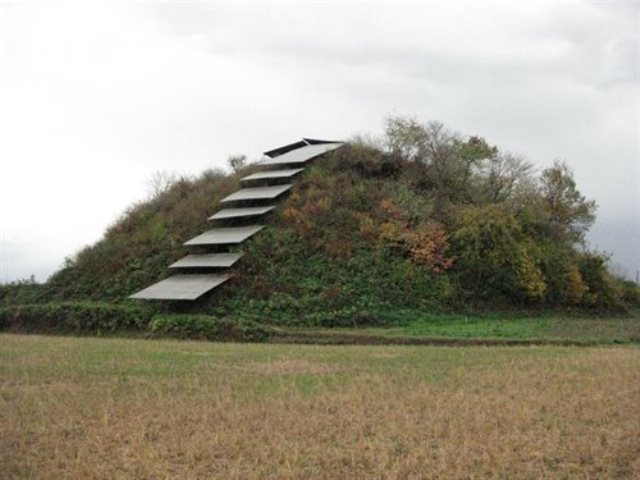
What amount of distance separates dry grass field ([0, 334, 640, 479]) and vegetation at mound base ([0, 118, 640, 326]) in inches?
459

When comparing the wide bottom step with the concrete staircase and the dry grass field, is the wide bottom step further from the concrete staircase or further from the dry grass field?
the dry grass field

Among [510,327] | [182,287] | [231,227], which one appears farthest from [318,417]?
[231,227]

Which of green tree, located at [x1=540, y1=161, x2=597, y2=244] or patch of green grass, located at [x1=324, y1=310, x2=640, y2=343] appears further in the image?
green tree, located at [x1=540, y1=161, x2=597, y2=244]

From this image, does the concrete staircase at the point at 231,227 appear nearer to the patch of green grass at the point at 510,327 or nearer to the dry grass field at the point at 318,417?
the patch of green grass at the point at 510,327

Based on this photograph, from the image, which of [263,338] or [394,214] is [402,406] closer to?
[263,338]

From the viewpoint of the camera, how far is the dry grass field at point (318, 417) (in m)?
8.14

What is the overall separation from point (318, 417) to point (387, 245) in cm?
2074

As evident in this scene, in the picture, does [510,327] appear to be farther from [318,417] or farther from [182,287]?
[318,417]

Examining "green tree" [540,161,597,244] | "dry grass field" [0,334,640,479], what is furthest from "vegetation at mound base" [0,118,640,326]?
"dry grass field" [0,334,640,479]

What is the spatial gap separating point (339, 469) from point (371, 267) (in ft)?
72.2

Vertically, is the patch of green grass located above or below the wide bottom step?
below

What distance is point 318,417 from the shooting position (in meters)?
10.4

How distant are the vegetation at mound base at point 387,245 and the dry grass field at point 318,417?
38.3ft

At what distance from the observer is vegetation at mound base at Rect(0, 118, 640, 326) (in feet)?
94.2
